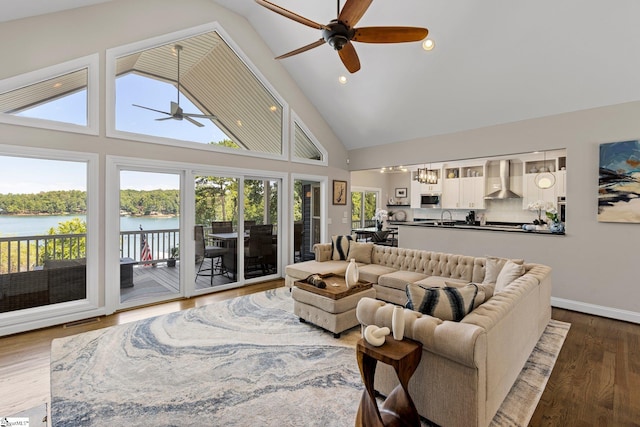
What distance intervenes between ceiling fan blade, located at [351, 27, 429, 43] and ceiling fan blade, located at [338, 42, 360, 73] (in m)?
0.17

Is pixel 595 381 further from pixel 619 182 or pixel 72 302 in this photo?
pixel 72 302

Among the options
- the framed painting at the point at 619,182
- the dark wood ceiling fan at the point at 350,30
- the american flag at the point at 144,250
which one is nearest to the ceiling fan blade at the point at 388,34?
the dark wood ceiling fan at the point at 350,30

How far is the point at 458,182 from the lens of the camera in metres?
8.92

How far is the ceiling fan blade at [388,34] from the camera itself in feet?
9.12

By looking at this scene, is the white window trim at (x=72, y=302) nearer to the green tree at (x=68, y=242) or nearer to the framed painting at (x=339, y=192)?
the green tree at (x=68, y=242)

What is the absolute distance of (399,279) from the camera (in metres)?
4.18

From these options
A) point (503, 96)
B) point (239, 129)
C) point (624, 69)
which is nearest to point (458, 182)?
point (503, 96)

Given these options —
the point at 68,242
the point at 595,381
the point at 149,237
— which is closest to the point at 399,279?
the point at 595,381

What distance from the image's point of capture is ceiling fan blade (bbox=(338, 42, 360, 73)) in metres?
3.11

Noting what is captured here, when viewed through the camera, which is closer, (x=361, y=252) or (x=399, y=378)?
(x=399, y=378)

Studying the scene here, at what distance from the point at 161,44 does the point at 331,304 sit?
179 inches

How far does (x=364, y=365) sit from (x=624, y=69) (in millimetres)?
4702

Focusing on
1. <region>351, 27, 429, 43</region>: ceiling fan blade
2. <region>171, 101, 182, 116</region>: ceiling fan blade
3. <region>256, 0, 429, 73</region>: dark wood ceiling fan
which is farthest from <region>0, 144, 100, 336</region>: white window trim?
<region>351, 27, 429, 43</region>: ceiling fan blade

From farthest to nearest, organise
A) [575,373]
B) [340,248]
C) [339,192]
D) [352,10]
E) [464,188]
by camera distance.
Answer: [464,188] < [339,192] < [340,248] < [575,373] < [352,10]
